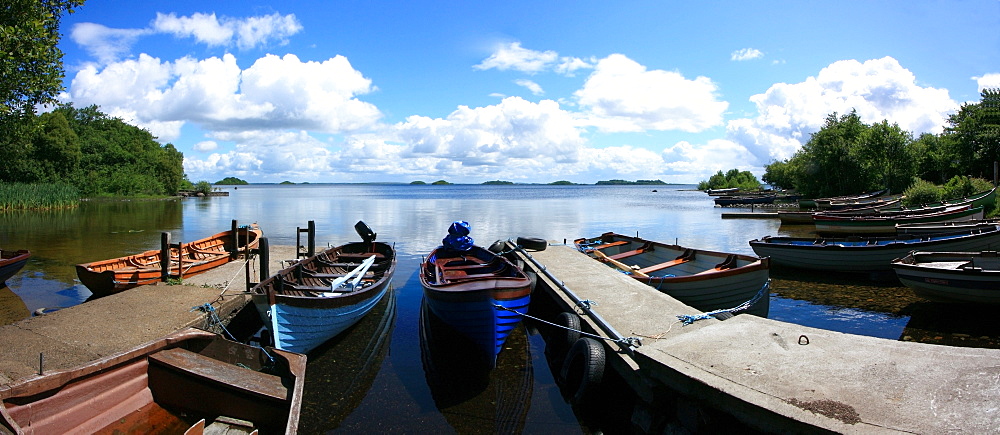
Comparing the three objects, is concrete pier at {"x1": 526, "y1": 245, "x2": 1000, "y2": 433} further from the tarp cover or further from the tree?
the tree

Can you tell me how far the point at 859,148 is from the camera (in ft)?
178

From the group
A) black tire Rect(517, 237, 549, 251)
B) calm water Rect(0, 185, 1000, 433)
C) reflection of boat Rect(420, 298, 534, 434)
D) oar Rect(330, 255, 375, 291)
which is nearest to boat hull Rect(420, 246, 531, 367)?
reflection of boat Rect(420, 298, 534, 434)

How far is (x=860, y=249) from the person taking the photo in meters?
15.8

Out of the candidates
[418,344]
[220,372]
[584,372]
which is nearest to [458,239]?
[418,344]

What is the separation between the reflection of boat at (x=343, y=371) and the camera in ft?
25.7

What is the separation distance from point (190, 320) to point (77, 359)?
6.49ft

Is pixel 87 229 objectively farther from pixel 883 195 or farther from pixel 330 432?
pixel 883 195

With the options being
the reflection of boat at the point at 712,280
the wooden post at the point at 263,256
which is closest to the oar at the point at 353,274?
the wooden post at the point at 263,256

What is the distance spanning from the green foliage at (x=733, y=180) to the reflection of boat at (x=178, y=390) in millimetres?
124995

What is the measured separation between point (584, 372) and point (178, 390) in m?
5.47

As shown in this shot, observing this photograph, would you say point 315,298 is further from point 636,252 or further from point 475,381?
point 636,252

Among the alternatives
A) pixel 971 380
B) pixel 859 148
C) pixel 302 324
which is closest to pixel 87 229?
pixel 302 324

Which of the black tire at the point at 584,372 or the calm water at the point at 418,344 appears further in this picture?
the calm water at the point at 418,344

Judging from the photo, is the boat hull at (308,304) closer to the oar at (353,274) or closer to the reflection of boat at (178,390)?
the oar at (353,274)
